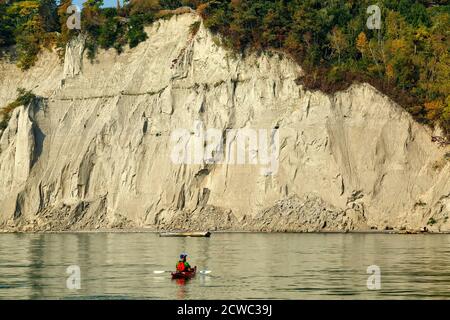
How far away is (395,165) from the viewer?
3100 inches

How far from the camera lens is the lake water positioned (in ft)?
118

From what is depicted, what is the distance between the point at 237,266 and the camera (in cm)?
4588

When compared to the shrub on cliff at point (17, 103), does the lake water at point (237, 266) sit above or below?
below

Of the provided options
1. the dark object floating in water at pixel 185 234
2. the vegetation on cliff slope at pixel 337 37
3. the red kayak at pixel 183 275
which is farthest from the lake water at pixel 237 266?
the vegetation on cliff slope at pixel 337 37

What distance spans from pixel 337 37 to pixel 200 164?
48.9 feet

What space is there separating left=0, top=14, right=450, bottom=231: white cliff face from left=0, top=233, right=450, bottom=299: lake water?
8460 mm

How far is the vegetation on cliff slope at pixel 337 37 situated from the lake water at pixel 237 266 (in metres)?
16.2

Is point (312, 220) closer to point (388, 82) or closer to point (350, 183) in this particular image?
point (350, 183)

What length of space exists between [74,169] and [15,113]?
7968 millimetres

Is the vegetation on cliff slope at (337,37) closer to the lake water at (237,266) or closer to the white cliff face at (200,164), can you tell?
the white cliff face at (200,164)

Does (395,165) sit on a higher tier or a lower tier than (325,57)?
lower

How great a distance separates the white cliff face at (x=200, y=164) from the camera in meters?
78.3

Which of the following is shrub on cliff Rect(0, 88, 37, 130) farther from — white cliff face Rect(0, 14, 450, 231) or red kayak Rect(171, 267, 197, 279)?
→ red kayak Rect(171, 267, 197, 279)
